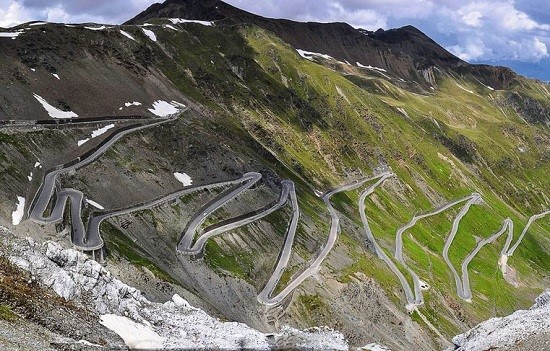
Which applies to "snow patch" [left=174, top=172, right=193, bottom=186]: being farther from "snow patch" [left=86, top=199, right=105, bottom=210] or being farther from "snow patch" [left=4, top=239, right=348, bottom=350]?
"snow patch" [left=4, top=239, right=348, bottom=350]

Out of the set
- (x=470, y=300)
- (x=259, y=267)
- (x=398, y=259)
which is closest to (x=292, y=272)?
(x=259, y=267)

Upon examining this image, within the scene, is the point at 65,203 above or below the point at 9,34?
below

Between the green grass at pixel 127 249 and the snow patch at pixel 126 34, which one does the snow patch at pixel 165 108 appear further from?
the green grass at pixel 127 249

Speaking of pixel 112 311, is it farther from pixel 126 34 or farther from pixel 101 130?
pixel 126 34

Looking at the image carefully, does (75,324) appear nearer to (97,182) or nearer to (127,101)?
(97,182)

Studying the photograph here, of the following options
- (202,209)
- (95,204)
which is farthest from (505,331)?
(202,209)

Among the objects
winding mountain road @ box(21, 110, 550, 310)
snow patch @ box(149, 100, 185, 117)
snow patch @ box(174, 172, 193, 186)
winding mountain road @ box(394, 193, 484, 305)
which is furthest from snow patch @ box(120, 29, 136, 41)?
winding mountain road @ box(394, 193, 484, 305)
